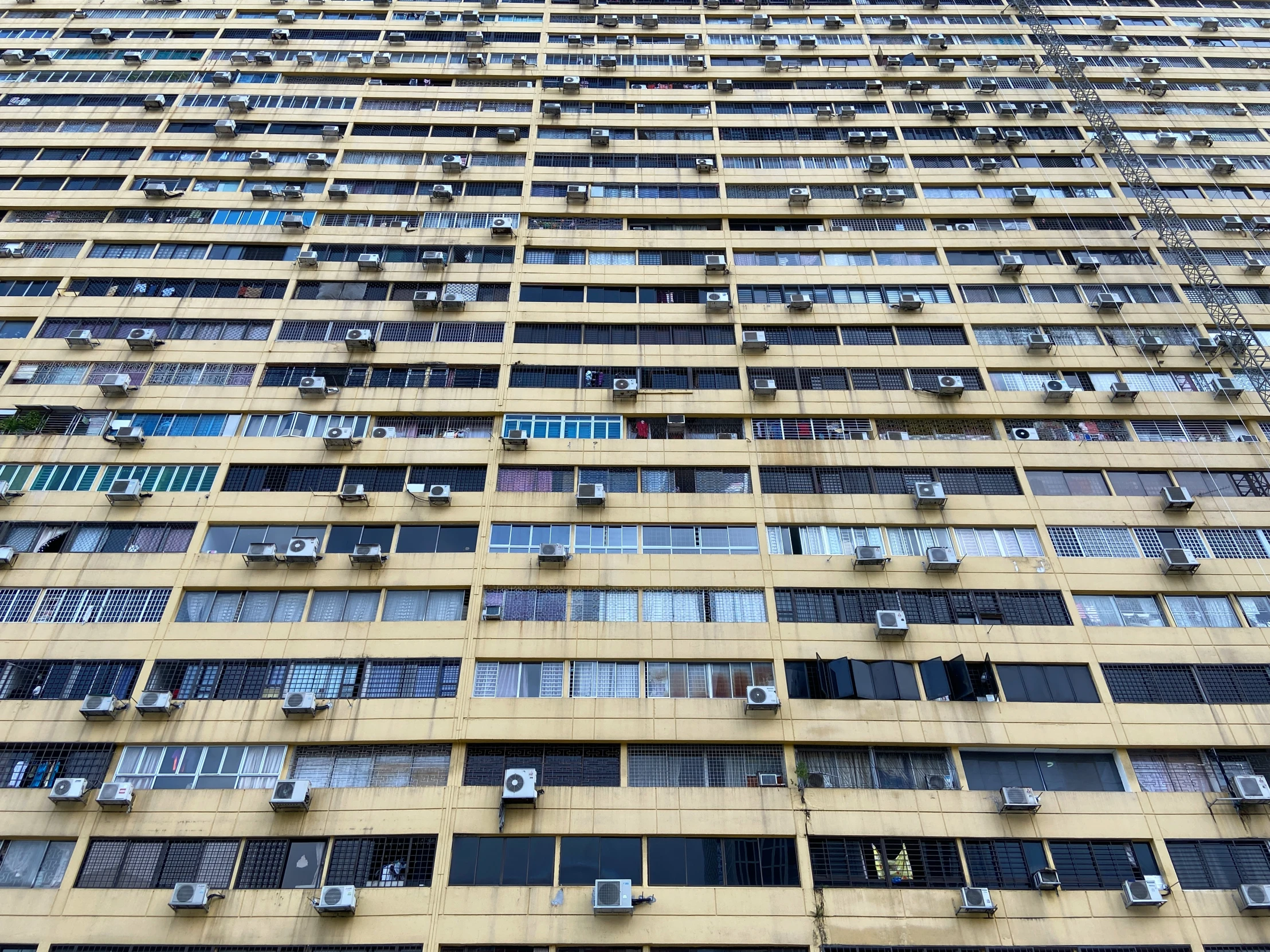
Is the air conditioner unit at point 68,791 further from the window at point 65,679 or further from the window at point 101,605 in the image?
the window at point 101,605

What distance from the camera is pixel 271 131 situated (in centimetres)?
3588

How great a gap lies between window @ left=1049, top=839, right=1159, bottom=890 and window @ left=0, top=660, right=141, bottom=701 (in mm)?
28585

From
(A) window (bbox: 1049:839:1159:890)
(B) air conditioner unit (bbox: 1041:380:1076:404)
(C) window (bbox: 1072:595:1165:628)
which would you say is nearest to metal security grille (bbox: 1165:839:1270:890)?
(A) window (bbox: 1049:839:1159:890)

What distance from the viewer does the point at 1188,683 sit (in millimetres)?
22734

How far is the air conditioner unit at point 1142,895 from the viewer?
63.7ft

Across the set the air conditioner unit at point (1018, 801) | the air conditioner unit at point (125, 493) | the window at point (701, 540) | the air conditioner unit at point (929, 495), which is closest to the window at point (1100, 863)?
the air conditioner unit at point (1018, 801)

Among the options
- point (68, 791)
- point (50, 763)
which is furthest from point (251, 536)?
point (68, 791)

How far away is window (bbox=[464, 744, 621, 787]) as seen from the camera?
70.1 feet

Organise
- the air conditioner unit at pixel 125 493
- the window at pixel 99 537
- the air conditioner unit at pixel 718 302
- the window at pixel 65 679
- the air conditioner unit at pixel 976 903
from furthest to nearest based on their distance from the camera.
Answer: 1. the air conditioner unit at pixel 718 302
2. the air conditioner unit at pixel 125 493
3. the window at pixel 99 537
4. the window at pixel 65 679
5. the air conditioner unit at pixel 976 903

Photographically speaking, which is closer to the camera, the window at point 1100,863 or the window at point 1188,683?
the window at point 1100,863

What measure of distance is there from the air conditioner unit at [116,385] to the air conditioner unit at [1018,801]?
33.7 m

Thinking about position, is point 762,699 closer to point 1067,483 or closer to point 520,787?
point 520,787

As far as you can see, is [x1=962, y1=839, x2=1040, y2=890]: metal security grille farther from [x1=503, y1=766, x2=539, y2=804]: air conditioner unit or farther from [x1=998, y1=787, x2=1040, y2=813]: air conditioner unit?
[x1=503, y1=766, x2=539, y2=804]: air conditioner unit

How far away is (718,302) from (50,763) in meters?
27.9
